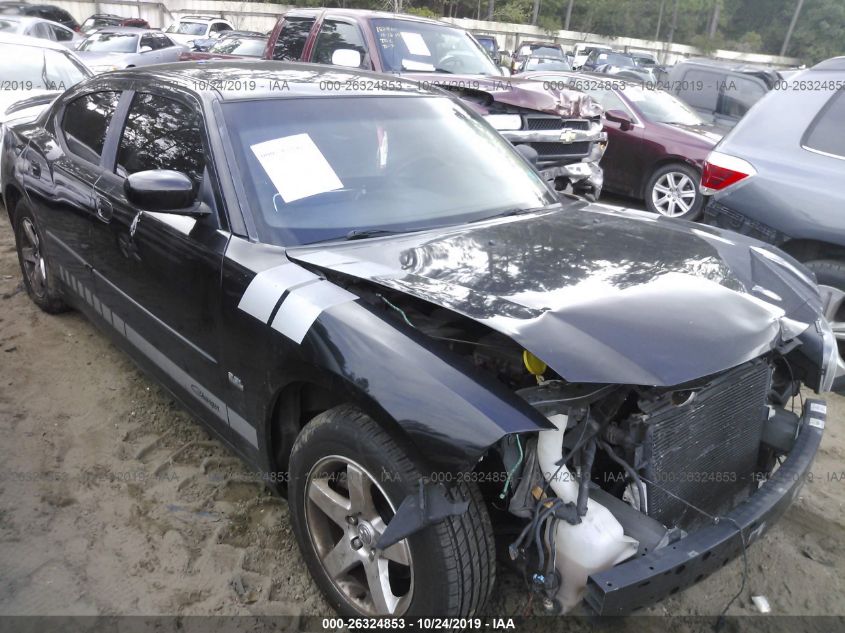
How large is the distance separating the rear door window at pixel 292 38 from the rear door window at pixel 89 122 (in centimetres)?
359

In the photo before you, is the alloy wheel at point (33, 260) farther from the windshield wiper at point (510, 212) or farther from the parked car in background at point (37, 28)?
the parked car in background at point (37, 28)

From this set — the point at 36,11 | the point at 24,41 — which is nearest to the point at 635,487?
the point at 24,41

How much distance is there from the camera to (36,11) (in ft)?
66.1

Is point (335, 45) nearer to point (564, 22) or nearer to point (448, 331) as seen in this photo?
point (448, 331)

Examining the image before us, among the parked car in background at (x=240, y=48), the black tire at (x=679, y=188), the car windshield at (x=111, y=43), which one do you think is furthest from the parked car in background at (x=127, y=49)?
the black tire at (x=679, y=188)

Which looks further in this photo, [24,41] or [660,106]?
[660,106]

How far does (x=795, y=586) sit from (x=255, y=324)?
87.6 inches

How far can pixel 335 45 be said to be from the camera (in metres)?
6.65

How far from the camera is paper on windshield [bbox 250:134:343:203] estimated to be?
2439 millimetres

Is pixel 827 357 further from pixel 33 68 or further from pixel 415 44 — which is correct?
pixel 33 68

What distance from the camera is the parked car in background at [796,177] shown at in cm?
380

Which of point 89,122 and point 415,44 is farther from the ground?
point 415,44

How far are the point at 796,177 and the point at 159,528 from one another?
13.0 ft

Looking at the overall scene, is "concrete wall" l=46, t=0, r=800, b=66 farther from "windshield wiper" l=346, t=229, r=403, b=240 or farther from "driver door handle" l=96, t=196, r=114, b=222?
"windshield wiper" l=346, t=229, r=403, b=240
